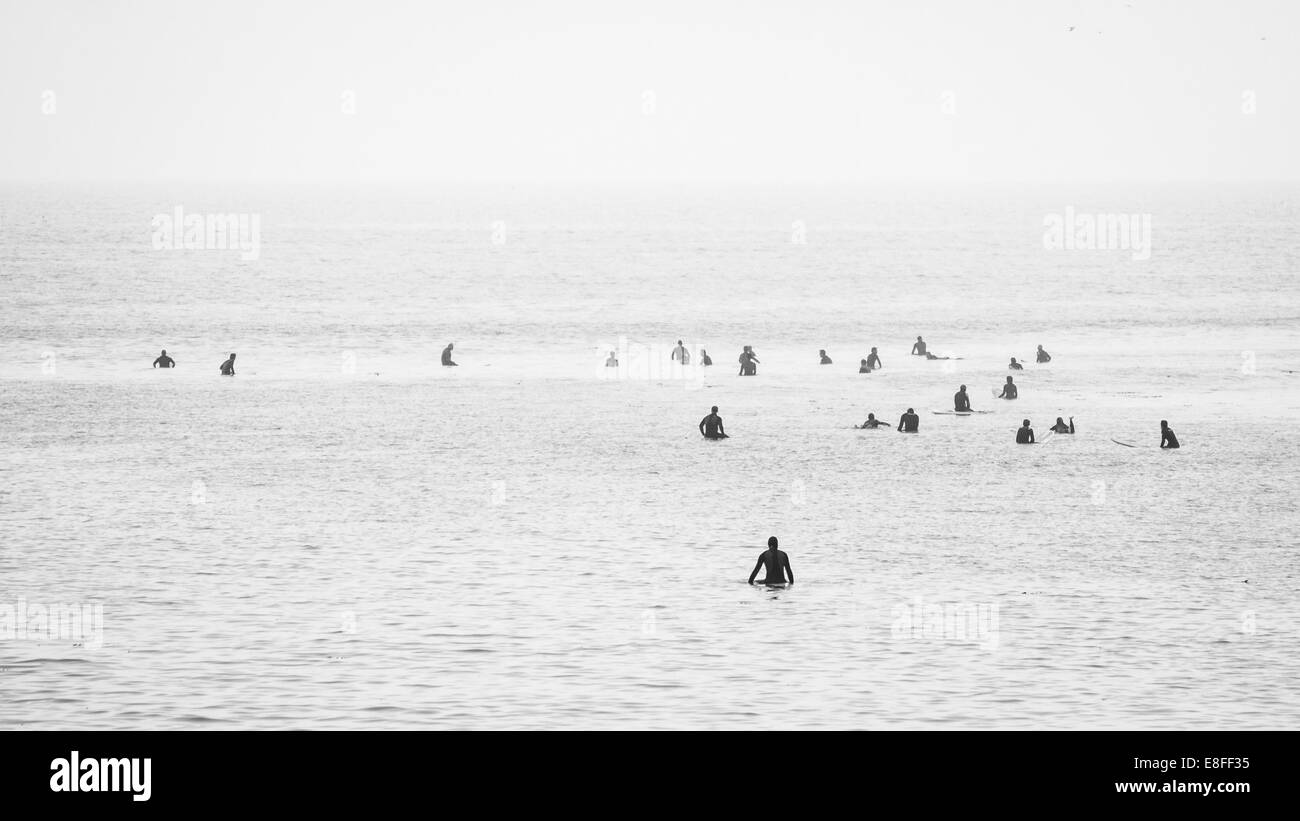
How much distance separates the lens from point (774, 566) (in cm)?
3231

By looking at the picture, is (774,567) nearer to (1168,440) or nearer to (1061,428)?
(1168,440)

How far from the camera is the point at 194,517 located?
39531 mm

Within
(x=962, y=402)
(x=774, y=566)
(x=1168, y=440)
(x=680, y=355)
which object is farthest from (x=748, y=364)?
(x=774, y=566)

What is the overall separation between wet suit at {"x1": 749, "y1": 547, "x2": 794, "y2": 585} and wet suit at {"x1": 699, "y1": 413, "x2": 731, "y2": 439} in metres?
18.9

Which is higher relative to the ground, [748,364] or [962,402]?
[748,364]

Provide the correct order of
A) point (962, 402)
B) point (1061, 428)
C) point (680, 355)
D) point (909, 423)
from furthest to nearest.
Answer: point (680, 355) → point (962, 402) → point (909, 423) → point (1061, 428)

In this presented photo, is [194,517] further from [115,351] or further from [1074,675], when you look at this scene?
[115,351]

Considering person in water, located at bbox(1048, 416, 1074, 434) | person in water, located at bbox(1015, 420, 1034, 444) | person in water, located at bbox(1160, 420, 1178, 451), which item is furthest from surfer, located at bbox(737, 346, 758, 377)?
person in water, located at bbox(1160, 420, 1178, 451)

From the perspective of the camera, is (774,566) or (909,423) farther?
(909,423)

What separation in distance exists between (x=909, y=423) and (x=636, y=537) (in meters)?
16.8

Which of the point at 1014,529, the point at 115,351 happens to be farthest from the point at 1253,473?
the point at 115,351

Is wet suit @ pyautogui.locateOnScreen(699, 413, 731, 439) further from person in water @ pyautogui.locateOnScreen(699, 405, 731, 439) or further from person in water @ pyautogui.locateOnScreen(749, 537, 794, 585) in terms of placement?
person in water @ pyautogui.locateOnScreen(749, 537, 794, 585)

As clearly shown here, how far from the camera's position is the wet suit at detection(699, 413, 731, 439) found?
5147 cm
